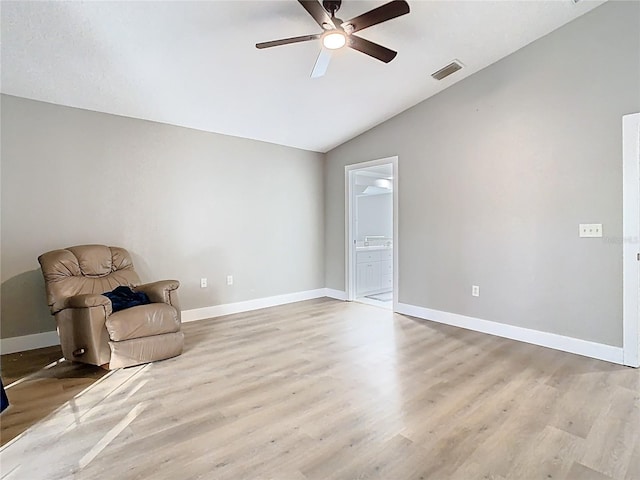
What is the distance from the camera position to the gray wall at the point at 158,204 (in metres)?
3.36

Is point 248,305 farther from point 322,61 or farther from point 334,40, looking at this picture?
point 334,40

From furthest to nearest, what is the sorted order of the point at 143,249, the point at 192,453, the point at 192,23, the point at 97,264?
the point at 143,249 → the point at 97,264 → the point at 192,23 → the point at 192,453

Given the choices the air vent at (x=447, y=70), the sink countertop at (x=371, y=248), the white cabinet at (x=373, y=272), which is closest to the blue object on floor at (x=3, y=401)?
the white cabinet at (x=373, y=272)

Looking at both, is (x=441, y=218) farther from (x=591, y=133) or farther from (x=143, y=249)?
(x=143, y=249)

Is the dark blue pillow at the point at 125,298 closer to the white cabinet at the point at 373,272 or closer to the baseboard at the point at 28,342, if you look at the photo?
the baseboard at the point at 28,342

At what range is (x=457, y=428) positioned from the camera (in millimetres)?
2018

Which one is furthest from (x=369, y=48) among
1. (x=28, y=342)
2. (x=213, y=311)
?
(x=28, y=342)

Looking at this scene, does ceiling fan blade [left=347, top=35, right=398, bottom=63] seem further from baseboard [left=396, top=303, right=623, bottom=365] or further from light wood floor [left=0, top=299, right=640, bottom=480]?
baseboard [left=396, top=303, right=623, bottom=365]

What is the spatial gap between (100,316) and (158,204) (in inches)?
67.2

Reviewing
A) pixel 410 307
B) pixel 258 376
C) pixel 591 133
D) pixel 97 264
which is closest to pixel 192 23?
pixel 97 264

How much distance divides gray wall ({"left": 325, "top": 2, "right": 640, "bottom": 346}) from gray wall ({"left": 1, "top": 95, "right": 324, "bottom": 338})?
174 centimetres

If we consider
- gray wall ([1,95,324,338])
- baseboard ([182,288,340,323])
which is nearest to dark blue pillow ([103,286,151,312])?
gray wall ([1,95,324,338])

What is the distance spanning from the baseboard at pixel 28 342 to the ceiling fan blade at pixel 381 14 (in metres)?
3.96

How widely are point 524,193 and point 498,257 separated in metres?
0.72
